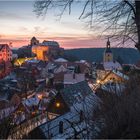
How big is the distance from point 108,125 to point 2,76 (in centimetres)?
5394

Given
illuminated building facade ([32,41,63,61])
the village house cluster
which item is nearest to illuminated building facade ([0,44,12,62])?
the village house cluster

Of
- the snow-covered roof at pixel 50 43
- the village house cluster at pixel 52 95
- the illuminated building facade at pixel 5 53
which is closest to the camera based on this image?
the village house cluster at pixel 52 95

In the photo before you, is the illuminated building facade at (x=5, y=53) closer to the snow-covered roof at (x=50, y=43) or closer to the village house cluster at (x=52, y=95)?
the village house cluster at (x=52, y=95)

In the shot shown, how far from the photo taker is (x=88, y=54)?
95.6 m

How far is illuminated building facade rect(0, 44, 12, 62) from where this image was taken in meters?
71.2

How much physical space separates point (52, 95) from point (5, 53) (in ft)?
148

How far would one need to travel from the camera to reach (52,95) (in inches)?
1174

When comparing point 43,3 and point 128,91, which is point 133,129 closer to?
point 128,91

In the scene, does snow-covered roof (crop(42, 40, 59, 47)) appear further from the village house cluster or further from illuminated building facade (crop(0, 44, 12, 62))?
→ illuminated building facade (crop(0, 44, 12, 62))

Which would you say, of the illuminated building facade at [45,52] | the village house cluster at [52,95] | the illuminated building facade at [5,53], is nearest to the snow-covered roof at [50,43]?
the village house cluster at [52,95]

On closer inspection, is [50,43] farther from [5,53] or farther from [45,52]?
[5,53]

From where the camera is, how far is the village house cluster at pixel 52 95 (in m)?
5.45

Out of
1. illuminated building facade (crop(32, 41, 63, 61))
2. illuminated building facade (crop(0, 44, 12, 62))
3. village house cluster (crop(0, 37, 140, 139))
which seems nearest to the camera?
village house cluster (crop(0, 37, 140, 139))

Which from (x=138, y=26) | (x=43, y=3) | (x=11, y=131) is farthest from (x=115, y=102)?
(x=43, y=3)
